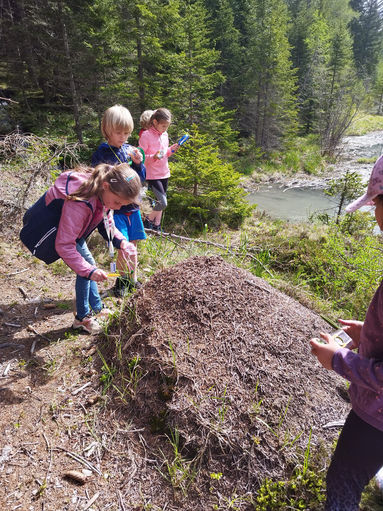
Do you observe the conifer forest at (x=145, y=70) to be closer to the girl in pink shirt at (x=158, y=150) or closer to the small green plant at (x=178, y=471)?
the girl in pink shirt at (x=158, y=150)

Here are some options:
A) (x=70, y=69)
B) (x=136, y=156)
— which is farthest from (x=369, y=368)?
(x=70, y=69)

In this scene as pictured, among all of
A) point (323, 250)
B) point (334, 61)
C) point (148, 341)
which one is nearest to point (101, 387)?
point (148, 341)

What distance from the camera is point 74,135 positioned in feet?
45.6

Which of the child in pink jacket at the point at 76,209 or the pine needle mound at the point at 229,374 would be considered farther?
the child in pink jacket at the point at 76,209

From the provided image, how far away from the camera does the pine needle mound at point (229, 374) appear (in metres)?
1.80

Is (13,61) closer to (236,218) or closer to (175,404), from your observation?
(236,218)

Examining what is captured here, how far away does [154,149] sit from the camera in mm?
4871

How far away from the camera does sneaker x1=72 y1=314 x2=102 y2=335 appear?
9.08ft

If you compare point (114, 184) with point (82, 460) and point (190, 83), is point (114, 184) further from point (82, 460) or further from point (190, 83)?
point (190, 83)

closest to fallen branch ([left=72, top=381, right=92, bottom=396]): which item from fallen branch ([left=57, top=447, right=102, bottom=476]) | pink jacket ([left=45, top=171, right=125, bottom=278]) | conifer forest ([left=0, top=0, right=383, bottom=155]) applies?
fallen branch ([left=57, top=447, right=102, bottom=476])

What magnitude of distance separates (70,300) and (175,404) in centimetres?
201

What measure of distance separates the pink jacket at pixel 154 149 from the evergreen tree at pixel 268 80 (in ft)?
57.0

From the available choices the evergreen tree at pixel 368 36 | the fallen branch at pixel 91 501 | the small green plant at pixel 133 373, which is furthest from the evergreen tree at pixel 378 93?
the fallen branch at pixel 91 501

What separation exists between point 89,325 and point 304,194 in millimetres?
13381
